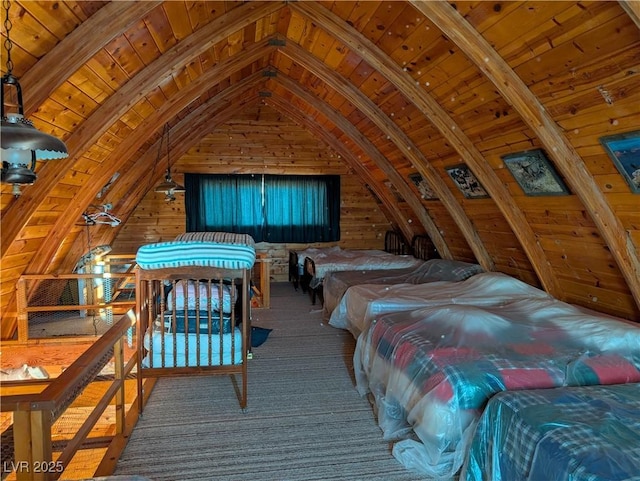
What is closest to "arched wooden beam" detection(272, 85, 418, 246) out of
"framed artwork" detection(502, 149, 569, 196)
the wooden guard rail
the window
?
the window

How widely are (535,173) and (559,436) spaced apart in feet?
6.90

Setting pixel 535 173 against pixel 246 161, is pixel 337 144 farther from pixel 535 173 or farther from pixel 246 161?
pixel 535 173

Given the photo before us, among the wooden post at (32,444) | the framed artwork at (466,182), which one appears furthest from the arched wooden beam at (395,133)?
the wooden post at (32,444)

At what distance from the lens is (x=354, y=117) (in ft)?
16.9

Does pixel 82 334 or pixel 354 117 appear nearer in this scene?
pixel 82 334

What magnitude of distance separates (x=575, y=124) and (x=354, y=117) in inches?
119

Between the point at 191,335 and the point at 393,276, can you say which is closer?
the point at 191,335

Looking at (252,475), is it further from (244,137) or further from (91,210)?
(244,137)

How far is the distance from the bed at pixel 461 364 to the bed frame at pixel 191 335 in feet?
3.22

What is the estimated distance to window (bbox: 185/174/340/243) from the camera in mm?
7152

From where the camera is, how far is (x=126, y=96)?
3016 mm

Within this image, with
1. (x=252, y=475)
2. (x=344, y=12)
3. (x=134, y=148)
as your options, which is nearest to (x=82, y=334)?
(x=134, y=148)

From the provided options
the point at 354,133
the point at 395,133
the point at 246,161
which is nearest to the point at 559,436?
the point at 395,133

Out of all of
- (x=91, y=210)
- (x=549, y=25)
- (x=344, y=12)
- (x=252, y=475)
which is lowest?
(x=252, y=475)
